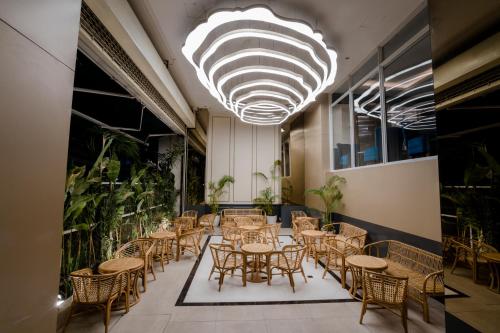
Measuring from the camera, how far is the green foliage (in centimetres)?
112

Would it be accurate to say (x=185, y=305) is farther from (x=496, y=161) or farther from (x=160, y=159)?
(x=160, y=159)

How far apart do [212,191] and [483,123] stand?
8.84 meters

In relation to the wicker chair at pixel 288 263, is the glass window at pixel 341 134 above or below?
above

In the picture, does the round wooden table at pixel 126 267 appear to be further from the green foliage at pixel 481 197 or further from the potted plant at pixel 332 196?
the potted plant at pixel 332 196

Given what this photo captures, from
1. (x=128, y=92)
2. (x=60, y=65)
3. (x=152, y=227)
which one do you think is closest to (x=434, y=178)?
(x=60, y=65)

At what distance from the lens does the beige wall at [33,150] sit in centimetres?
117

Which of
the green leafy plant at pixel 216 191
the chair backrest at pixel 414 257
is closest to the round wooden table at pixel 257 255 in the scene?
the chair backrest at pixel 414 257

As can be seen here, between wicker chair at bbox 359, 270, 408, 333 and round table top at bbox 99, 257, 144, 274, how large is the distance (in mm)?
3193

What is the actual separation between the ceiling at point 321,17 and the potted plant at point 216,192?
16.5ft

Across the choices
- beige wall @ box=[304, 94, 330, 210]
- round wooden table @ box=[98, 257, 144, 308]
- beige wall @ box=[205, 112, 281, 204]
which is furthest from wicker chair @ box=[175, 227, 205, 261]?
beige wall @ box=[304, 94, 330, 210]

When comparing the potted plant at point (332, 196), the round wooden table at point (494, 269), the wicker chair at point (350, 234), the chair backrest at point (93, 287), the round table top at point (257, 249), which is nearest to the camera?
the round wooden table at point (494, 269)

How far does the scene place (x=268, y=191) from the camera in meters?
9.57

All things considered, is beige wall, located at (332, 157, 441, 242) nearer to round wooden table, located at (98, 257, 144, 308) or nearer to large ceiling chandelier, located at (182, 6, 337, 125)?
large ceiling chandelier, located at (182, 6, 337, 125)

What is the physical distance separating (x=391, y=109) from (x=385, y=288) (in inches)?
143
